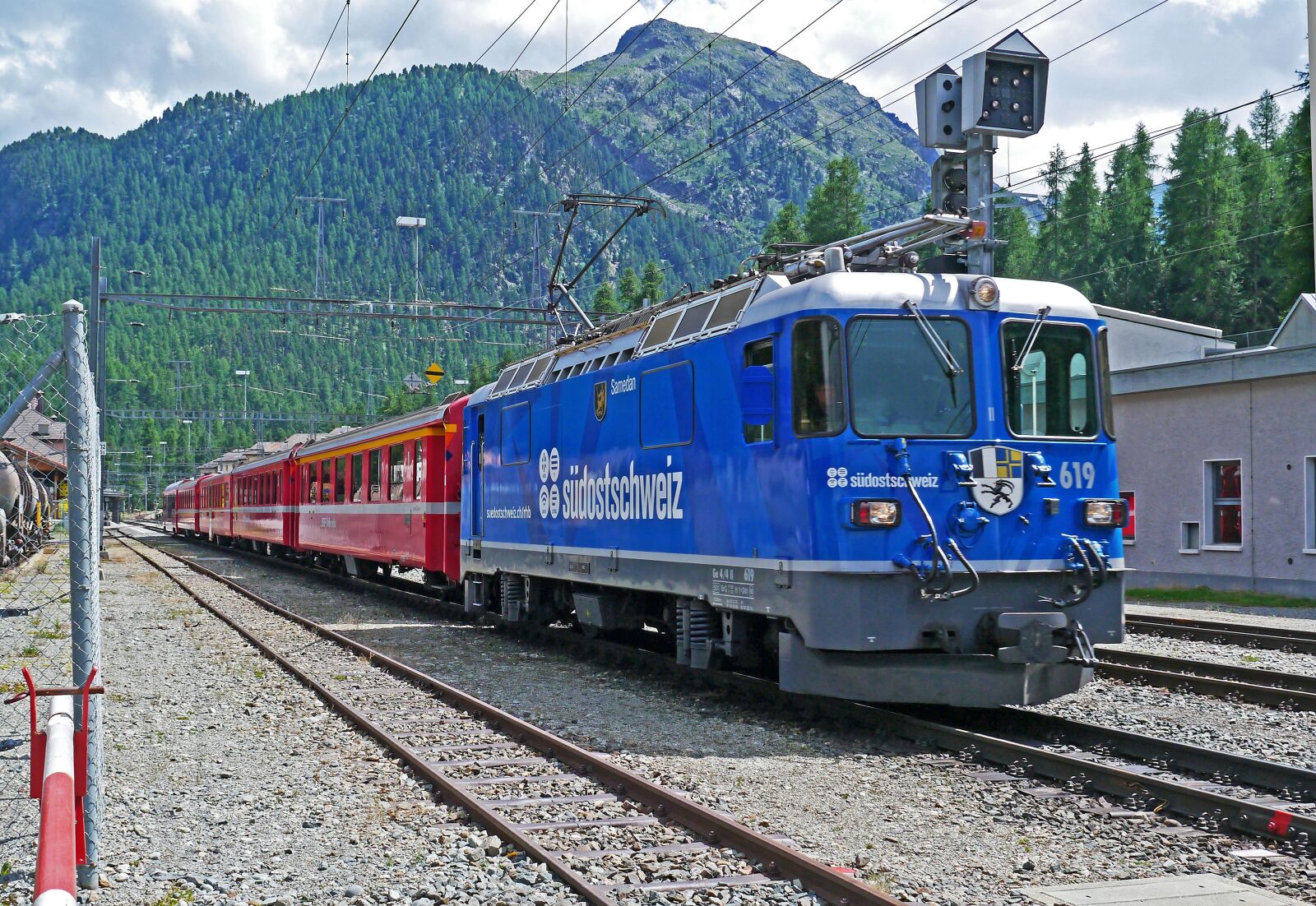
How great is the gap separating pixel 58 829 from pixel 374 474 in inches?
824

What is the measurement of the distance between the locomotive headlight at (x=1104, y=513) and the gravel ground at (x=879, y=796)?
1.53m

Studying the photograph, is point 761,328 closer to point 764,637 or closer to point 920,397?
point 920,397

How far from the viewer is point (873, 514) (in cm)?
887

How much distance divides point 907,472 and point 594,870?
3912 millimetres

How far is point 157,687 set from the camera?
12336 millimetres

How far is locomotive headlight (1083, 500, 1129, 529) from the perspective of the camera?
9398 mm

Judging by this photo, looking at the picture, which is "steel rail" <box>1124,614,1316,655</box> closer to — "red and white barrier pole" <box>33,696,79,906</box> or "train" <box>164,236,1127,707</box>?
"train" <box>164,236,1127,707</box>

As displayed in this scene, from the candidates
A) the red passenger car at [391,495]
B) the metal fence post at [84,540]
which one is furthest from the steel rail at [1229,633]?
the metal fence post at [84,540]

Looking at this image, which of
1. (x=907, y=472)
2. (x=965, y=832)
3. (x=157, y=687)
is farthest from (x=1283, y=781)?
(x=157, y=687)

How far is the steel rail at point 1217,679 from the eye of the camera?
10.8m

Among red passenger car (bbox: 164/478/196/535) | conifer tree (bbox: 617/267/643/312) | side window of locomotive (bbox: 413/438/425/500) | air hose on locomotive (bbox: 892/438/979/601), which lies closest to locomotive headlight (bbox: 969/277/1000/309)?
air hose on locomotive (bbox: 892/438/979/601)

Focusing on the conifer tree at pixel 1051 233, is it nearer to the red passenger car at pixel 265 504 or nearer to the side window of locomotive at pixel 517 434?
the red passenger car at pixel 265 504

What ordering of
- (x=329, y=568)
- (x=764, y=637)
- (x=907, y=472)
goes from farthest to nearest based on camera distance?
(x=329, y=568) < (x=764, y=637) < (x=907, y=472)

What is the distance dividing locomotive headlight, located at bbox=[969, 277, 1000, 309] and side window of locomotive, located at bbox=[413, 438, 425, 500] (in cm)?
1229
